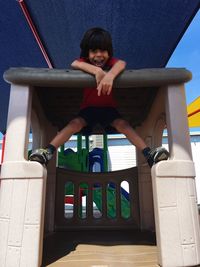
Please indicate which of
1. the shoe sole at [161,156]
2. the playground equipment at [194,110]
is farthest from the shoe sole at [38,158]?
the playground equipment at [194,110]

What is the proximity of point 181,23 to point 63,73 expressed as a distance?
1696mm

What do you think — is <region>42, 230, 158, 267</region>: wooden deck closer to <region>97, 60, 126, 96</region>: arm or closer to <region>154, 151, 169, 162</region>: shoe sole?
<region>154, 151, 169, 162</region>: shoe sole

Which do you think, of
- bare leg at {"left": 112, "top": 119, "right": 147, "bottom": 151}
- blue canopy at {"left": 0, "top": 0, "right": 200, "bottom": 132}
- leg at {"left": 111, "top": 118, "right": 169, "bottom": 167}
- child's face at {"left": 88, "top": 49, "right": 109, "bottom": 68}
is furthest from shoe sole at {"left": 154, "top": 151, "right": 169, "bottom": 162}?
blue canopy at {"left": 0, "top": 0, "right": 200, "bottom": 132}

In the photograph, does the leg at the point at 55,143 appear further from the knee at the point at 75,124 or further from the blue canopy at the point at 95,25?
the blue canopy at the point at 95,25

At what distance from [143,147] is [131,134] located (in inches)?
3.8

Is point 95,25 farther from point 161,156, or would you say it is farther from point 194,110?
point 194,110

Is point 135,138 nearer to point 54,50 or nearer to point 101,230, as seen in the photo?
point 101,230

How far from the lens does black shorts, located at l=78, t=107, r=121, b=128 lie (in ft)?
4.31

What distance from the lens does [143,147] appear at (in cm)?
118

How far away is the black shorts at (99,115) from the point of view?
51.7 inches

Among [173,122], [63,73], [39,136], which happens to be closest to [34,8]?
[39,136]

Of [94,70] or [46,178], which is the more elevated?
[94,70]

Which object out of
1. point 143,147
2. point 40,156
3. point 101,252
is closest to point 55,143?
point 40,156

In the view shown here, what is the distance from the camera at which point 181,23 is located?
2283 mm
